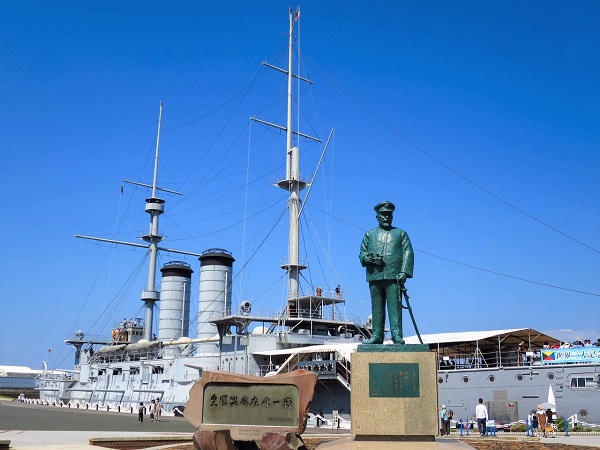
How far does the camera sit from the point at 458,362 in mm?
36844

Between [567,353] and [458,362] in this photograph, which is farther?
[458,362]

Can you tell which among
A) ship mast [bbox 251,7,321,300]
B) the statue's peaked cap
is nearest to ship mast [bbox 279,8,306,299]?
ship mast [bbox 251,7,321,300]

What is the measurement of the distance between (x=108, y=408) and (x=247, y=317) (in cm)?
1519

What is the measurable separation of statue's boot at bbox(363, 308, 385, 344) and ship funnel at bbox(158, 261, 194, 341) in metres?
46.4

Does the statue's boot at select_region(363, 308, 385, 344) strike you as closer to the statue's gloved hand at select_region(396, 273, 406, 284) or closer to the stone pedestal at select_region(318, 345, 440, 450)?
the stone pedestal at select_region(318, 345, 440, 450)

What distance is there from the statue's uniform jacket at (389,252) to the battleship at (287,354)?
14204 mm

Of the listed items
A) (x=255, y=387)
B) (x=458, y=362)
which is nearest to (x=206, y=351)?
(x=458, y=362)

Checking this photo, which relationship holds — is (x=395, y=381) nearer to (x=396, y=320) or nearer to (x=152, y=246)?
(x=396, y=320)

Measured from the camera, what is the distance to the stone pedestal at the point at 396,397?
10625 millimetres

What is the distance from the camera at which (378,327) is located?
11656 millimetres

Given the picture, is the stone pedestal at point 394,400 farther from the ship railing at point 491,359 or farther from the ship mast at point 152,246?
the ship mast at point 152,246

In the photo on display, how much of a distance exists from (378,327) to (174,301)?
4809cm

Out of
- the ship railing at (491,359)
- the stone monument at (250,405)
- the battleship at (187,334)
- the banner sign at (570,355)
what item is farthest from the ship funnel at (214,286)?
the stone monument at (250,405)

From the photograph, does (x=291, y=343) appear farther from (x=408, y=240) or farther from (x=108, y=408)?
(x=408, y=240)
